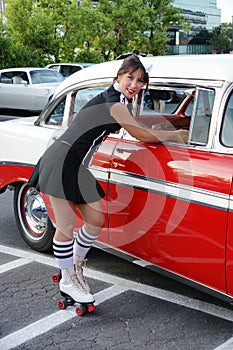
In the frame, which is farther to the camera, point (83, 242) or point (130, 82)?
point (83, 242)

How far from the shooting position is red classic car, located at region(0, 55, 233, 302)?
3.55m

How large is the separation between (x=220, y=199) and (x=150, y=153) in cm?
71

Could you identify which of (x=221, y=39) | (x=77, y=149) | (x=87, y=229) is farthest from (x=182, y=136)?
(x=221, y=39)

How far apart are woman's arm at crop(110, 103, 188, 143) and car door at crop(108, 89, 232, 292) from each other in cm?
6

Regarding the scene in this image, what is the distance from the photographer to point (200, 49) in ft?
238

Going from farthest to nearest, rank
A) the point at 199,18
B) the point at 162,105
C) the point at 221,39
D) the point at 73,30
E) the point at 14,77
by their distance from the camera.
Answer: the point at 199,18 < the point at 221,39 < the point at 73,30 < the point at 14,77 < the point at 162,105

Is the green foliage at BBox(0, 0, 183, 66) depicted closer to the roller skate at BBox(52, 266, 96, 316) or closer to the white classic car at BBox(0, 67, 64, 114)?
the white classic car at BBox(0, 67, 64, 114)

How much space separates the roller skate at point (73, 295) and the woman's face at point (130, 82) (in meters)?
1.33

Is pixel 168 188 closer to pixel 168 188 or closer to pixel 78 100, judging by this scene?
pixel 168 188

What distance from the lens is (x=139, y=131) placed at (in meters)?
3.85

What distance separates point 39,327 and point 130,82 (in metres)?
1.80

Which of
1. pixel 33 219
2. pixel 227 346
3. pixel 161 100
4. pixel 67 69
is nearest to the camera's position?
pixel 227 346

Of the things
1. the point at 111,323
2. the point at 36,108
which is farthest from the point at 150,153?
the point at 36,108

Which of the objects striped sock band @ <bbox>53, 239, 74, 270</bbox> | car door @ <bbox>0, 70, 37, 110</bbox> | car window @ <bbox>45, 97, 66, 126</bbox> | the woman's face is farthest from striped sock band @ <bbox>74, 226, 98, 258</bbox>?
car door @ <bbox>0, 70, 37, 110</bbox>
